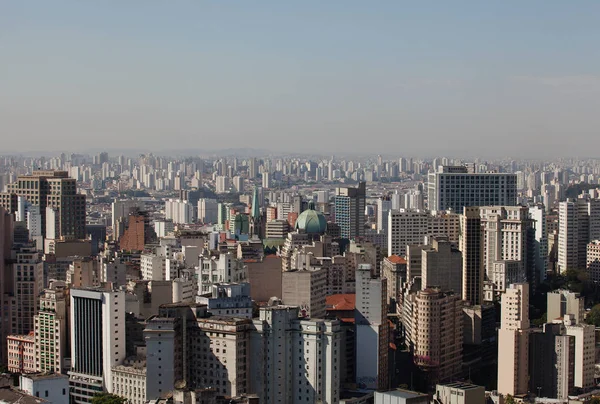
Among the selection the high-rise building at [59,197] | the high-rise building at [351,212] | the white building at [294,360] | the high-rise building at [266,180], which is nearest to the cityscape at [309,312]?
the white building at [294,360]

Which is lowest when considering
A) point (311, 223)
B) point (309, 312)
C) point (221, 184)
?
point (309, 312)

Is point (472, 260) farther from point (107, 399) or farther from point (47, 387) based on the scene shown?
point (47, 387)

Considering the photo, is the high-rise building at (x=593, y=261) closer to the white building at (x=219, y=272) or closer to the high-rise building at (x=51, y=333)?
the white building at (x=219, y=272)

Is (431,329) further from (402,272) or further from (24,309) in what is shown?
(24,309)

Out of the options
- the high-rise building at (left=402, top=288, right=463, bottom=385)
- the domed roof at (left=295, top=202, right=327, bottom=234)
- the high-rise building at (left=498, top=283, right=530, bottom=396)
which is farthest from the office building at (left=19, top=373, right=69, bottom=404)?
the domed roof at (left=295, top=202, right=327, bottom=234)

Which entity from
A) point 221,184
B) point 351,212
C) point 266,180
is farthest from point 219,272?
point 266,180

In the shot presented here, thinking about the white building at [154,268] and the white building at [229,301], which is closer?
the white building at [229,301]

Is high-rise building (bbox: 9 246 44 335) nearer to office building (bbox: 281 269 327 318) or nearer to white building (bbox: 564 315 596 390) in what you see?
office building (bbox: 281 269 327 318)
